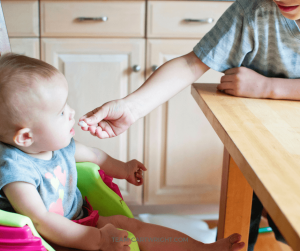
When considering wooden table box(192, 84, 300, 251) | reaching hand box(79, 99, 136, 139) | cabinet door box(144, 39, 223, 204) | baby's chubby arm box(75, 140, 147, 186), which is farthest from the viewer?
cabinet door box(144, 39, 223, 204)

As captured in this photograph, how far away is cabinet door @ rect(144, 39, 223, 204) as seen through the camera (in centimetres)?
140

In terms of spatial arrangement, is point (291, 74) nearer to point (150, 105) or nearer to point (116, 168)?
point (150, 105)

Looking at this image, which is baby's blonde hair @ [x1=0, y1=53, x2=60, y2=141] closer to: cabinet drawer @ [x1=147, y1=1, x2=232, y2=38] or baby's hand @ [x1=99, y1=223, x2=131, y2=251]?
baby's hand @ [x1=99, y1=223, x2=131, y2=251]

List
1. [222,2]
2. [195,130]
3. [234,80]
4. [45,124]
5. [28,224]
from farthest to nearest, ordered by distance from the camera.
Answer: [195,130] → [222,2] → [234,80] → [45,124] → [28,224]

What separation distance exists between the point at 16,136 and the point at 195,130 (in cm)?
98

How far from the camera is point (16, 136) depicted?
59 cm

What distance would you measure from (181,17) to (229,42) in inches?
24.8

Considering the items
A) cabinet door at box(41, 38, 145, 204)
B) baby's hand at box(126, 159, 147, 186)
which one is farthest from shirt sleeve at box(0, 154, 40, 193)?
cabinet door at box(41, 38, 145, 204)

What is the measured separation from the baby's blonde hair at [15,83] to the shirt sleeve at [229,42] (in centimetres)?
35

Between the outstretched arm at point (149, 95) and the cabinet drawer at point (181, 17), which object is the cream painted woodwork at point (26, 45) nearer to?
the cabinet drawer at point (181, 17)

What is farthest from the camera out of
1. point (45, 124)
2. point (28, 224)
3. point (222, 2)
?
point (222, 2)

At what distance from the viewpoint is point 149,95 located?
742mm

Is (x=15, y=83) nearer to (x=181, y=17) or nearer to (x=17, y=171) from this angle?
(x=17, y=171)

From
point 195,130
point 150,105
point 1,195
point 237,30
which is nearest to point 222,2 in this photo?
point 195,130
